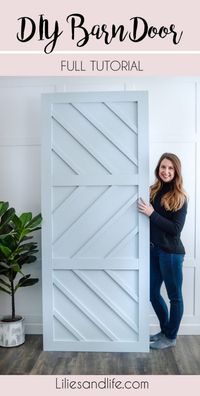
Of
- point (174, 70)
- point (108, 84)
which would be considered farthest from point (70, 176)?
point (174, 70)

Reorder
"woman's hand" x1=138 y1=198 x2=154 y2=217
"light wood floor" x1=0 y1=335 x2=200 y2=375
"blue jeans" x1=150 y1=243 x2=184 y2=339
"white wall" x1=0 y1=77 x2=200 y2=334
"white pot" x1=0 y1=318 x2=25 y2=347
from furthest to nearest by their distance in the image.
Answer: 1. "white wall" x1=0 y1=77 x2=200 y2=334
2. "white pot" x1=0 y1=318 x2=25 y2=347
3. "blue jeans" x1=150 y1=243 x2=184 y2=339
4. "woman's hand" x1=138 y1=198 x2=154 y2=217
5. "light wood floor" x1=0 y1=335 x2=200 y2=375

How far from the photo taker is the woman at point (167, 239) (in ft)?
10.0

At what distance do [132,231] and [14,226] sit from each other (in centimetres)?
96

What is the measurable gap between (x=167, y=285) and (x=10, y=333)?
1355 mm

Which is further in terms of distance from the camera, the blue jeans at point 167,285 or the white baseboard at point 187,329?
the white baseboard at point 187,329

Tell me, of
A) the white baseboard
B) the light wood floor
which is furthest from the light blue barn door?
the white baseboard

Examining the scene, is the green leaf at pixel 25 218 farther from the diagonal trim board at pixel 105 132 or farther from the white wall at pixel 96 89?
the diagonal trim board at pixel 105 132

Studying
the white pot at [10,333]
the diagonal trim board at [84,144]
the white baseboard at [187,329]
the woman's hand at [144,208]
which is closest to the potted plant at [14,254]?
the white pot at [10,333]

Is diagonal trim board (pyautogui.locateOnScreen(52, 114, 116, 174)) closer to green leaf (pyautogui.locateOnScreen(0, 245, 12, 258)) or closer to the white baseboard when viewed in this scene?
green leaf (pyautogui.locateOnScreen(0, 245, 12, 258))

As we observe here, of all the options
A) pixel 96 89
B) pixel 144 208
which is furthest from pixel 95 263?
pixel 96 89

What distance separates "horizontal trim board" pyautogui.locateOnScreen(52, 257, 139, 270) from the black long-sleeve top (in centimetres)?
27

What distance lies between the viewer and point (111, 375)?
2.69 metres

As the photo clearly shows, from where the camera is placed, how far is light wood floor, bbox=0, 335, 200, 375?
2.76 m

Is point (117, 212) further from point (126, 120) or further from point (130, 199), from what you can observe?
point (126, 120)
